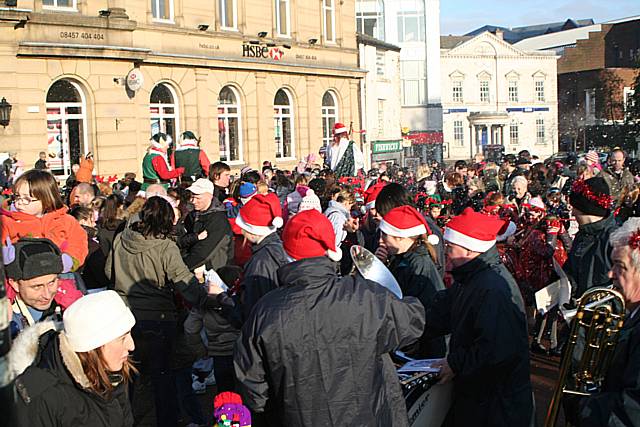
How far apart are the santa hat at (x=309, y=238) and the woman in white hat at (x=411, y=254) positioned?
5.08 feet

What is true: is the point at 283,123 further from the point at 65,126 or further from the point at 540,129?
the point at 540,129

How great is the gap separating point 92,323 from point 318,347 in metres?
1.05

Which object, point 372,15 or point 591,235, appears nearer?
point 591,235

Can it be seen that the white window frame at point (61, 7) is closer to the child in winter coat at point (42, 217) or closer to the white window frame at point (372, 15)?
the child in winter coat at point (42, 217)

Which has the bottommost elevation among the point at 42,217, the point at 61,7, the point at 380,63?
the point at 42,217

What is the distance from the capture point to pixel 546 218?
961cm

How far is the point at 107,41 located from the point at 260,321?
2044cm

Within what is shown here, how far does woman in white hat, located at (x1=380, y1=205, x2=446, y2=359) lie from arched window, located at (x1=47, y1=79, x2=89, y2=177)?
17.6m

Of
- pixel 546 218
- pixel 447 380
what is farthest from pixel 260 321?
pixel 546 218

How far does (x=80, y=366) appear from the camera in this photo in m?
3.52

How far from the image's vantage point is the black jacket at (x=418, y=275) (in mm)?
5602

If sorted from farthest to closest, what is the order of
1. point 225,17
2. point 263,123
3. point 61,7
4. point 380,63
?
1. point 380,63
2. point 263,123
3. point 225,17
4. point 61,7

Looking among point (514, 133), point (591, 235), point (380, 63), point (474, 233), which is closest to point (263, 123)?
point (380, 63)

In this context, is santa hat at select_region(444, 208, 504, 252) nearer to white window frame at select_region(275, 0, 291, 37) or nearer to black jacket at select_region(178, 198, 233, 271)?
black jacket at select_region(178, 198, 233, 271)
